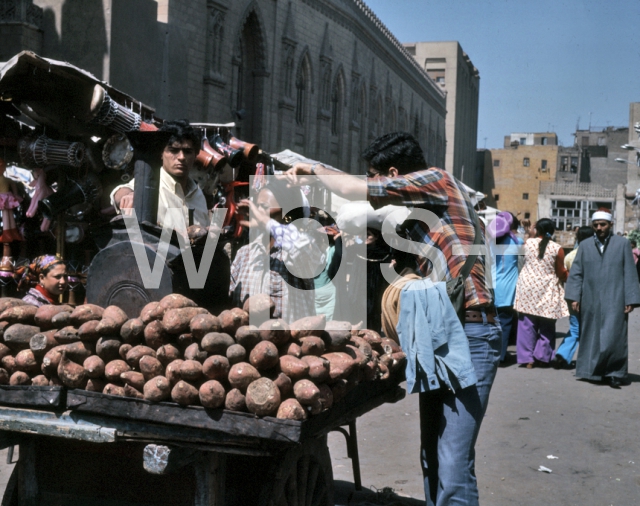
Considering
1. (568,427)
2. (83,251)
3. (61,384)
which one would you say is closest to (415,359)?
(61,384)

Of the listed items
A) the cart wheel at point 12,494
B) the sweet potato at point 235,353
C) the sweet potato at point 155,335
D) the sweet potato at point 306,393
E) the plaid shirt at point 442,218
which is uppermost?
the plaid shirt at point 442,218

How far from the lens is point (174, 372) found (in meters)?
2.53

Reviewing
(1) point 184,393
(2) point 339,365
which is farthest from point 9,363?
(2) point 339,365

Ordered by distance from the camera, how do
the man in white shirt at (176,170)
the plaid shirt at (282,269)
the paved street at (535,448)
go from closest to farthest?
the man in white shirt at (176,170), the paved street at (535,448), the plaid shirt at (282,269)

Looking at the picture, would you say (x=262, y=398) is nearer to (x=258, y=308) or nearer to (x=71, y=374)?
(x=258, y=308)

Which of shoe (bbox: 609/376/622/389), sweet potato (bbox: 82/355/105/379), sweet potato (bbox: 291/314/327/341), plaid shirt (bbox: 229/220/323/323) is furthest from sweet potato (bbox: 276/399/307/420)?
shoe (bbox: 609/376/622/389)

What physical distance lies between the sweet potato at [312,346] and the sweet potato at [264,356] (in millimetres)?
130

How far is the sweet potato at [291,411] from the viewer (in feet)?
7.91

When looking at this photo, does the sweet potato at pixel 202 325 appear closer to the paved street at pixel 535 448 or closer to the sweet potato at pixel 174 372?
the sweet potato at pixel 174 372

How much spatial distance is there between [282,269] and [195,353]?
109 inches

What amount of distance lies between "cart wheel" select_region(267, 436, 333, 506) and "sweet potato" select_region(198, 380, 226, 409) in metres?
0.56

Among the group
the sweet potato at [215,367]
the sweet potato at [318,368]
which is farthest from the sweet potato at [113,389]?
the sweet potato at [318,368]

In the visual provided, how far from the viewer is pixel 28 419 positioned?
2672 mm

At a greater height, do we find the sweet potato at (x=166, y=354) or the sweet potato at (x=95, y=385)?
the sweet potato at (x=166, y=354)
